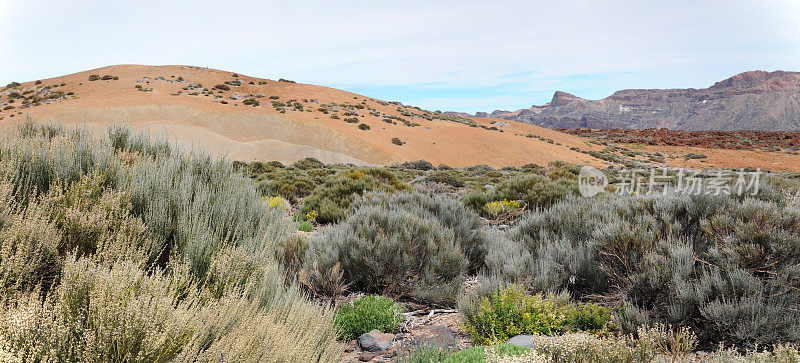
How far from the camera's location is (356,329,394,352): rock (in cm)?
327

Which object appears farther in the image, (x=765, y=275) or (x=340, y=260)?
(x=340, y=260)

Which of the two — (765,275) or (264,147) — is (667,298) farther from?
(264,147)

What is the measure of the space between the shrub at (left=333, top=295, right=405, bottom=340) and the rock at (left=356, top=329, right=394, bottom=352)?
7 centimetres

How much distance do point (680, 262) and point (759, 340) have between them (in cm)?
72

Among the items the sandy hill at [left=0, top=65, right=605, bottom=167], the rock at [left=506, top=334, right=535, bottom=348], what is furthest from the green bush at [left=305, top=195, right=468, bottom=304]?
the sandy hill at [left=0, top=65, right=605, bottom=167]

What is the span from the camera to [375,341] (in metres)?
3.32

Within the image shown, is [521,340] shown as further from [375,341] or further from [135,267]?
[135,267]

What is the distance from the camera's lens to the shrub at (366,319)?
3.49 meters

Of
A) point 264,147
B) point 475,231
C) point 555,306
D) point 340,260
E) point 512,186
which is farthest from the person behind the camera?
point 264,147

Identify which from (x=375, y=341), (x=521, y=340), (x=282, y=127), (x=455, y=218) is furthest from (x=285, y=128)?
(x=521, y=340)

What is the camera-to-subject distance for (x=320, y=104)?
5331 centimetres

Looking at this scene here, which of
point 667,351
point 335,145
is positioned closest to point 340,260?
point 667,351

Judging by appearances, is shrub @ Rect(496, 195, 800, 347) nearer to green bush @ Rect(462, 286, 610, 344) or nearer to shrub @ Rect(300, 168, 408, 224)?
green bush @ Rect(462, 286, 610, 344)

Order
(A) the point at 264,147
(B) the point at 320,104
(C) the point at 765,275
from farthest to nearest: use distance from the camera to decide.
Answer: (B) the point at 320,104 < (A) the point at 264,147 < (C) the point at 765,275
